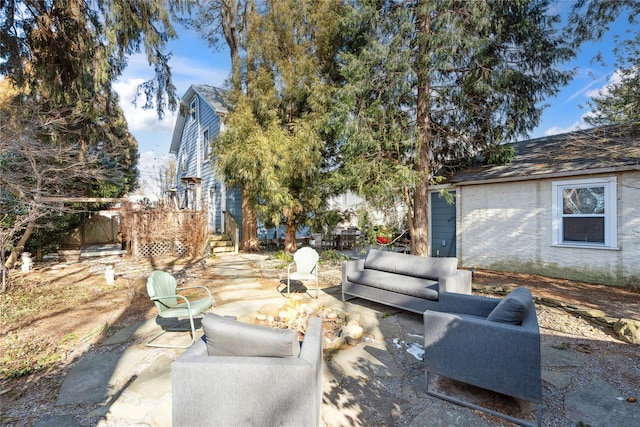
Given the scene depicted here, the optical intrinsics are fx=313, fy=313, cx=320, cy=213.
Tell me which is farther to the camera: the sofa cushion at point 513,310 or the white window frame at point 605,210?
the white window frame at point 605,210

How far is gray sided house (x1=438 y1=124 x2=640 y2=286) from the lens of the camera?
694 cm

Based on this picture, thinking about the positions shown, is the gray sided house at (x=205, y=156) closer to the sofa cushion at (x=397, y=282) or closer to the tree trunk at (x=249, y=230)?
the tree trunk at (x=249, y=230)

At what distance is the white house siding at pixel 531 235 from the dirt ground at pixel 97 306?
1.40ft

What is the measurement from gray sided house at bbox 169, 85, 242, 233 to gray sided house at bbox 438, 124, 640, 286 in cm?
943

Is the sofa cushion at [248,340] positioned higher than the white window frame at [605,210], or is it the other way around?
the white window frame at [605,210]

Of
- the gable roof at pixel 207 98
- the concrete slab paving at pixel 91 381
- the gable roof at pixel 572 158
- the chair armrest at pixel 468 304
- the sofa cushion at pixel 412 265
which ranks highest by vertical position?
the gable roof at pixel 207 98

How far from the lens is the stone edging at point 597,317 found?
395cm

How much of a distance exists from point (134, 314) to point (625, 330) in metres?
7.09

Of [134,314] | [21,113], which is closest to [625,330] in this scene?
[134,314]

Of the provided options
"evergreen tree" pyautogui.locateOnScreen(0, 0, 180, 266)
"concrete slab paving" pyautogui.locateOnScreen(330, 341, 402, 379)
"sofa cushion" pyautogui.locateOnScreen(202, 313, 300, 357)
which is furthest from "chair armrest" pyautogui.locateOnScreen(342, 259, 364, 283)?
"evergreen tree" pyautogui.locateOnScreen(0, 0, 180, 266)

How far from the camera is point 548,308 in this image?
17.2ft

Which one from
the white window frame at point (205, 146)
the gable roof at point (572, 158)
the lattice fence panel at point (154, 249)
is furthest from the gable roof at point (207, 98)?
the gable roof at point (572, 158)

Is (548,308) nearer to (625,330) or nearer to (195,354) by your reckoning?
(625,330)

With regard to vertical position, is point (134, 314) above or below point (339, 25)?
below
